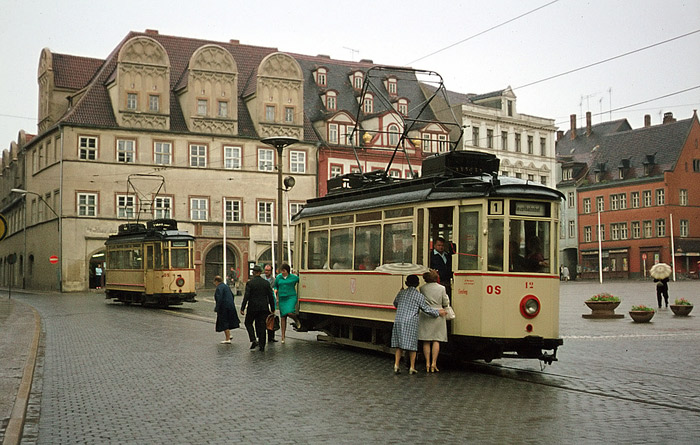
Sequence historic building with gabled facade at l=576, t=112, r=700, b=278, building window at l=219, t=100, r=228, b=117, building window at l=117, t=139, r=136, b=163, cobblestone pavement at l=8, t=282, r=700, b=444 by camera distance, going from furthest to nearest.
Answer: historic building with gabled facade at l=576, t=112, r=700, b=278 < building window at l=219, t=100, r=228, b=117 < building window at l=117, t=139, r=136, b=163 < cobblestone pavement at l=8, t=282, r=700, b=444

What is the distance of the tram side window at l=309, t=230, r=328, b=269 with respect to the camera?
1969 centimetres

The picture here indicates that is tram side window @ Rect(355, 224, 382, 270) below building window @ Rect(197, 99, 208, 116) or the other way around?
below

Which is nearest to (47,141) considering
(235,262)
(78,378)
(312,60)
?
(235,262)

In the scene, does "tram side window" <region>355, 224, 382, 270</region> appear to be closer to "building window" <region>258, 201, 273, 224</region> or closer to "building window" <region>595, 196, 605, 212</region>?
"building window" <region>258, 201, 273, 224</region>

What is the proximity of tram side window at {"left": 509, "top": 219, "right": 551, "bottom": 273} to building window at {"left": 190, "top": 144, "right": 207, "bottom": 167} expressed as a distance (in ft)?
159

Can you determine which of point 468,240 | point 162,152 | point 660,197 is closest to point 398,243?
point 468,240

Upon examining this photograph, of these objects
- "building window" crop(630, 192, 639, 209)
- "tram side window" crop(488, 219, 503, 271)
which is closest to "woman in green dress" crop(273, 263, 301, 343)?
"tram side window" crop(488, 219, 503, 271)

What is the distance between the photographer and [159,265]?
38.0 meters

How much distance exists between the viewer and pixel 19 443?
8969mm

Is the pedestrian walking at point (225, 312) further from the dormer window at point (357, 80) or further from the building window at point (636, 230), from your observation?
the building window at point (636, 230)

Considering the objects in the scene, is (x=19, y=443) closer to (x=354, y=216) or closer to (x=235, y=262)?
(x=354, y=216)

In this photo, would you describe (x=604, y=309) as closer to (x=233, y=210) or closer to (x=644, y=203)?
(x=233, y=210)

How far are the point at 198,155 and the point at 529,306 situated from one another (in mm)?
49126

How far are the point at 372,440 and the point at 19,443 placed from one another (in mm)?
3335
